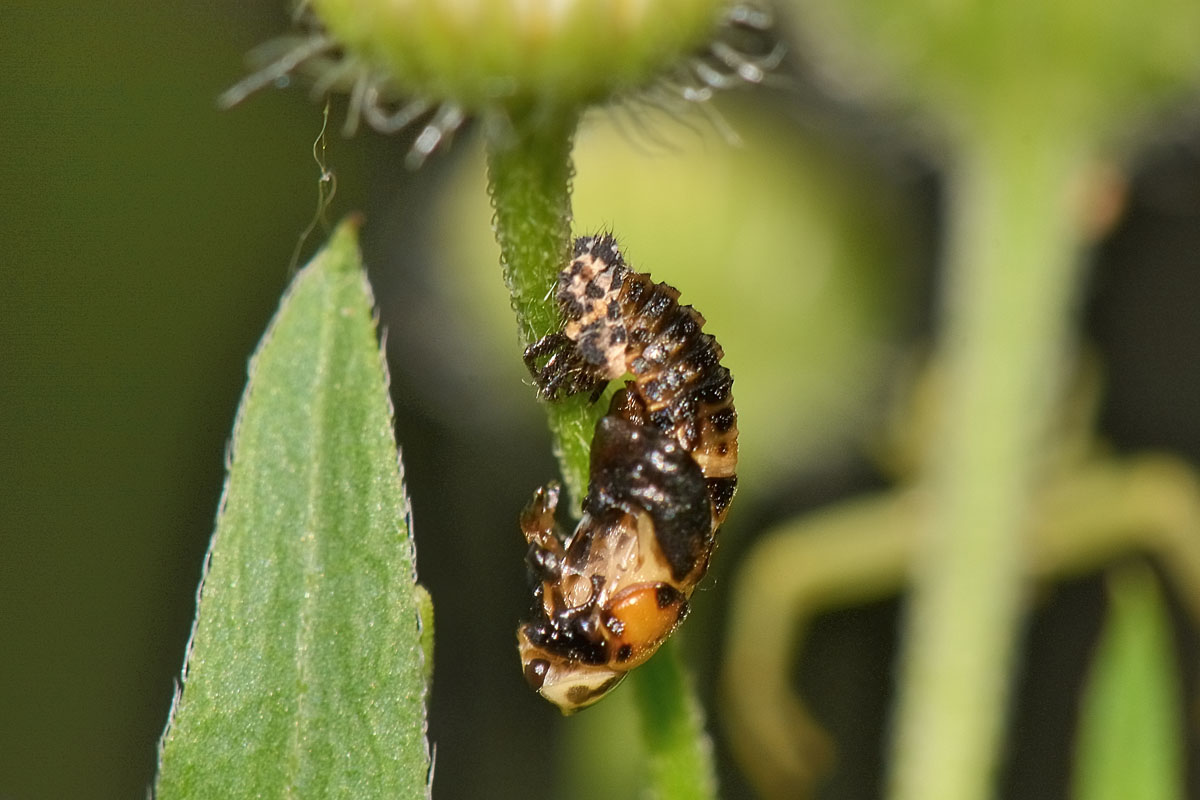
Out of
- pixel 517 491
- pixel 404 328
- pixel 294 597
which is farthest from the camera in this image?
pixel 517 491

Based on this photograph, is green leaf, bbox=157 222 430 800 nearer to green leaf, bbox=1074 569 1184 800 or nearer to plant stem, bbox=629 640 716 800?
plant stem, bbox=629 640 716 800

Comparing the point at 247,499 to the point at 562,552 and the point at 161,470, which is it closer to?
the point at 562,552

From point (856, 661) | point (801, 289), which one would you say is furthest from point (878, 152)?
point (856, 661)

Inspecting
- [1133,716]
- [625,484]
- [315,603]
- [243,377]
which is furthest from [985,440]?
[243,377]

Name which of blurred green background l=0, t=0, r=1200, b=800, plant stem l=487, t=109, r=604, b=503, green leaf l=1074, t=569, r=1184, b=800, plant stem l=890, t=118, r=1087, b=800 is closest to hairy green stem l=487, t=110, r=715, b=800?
plant stem l=487, t=109, r=604, b=503

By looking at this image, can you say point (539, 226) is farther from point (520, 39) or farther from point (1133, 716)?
point (1133, 716)

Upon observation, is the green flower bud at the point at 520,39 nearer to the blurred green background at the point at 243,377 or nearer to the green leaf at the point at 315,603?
the green leaf at the point at 315,603
